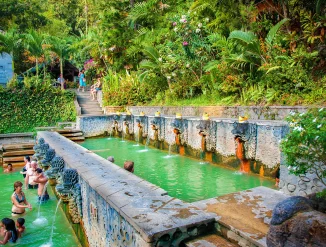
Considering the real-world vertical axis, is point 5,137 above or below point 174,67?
below

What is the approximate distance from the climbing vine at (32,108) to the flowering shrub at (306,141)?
1727 centimetres

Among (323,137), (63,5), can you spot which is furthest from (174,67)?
(63,5)

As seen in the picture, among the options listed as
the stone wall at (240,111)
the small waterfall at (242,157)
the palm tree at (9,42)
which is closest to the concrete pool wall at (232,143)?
the small waterfall at (242,157)

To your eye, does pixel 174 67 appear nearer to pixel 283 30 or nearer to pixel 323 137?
pixel 283 30

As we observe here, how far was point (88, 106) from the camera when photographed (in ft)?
67.4

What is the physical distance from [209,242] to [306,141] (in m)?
1.10

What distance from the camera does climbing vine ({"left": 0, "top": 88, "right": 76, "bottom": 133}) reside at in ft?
55.0

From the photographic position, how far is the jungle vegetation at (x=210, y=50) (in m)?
8.93

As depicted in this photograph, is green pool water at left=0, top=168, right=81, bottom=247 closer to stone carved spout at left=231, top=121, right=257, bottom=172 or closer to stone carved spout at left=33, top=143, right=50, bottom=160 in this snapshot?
stone carved spout at left=33, top=143, right=50, bottom=160

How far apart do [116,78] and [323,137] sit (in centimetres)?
1808

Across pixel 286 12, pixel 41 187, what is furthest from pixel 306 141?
pixel 286 12

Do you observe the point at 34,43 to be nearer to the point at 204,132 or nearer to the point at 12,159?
the point at 12,159

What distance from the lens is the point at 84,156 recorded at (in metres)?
5.84

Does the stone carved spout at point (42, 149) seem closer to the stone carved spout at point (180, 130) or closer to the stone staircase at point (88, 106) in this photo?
the stone carved spout at point (180, 130)
